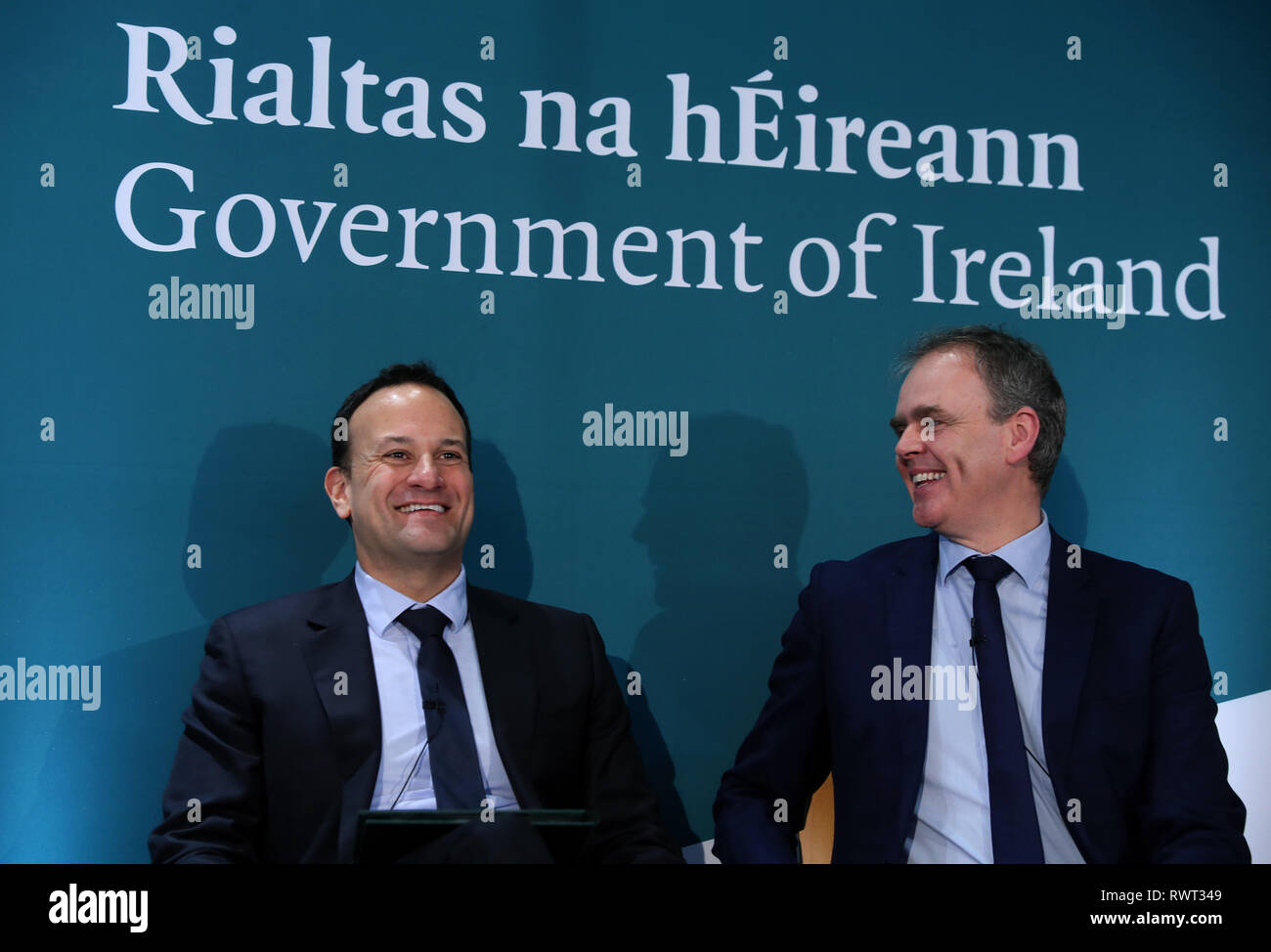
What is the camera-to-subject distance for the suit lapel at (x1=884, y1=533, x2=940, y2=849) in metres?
3.04

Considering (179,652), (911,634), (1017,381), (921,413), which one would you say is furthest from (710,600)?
(179,652)

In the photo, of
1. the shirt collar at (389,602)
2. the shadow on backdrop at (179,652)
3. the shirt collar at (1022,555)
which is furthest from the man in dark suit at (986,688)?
the shadow on backdrop at (179,652)

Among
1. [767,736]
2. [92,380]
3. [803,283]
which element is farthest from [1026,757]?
[92,380]

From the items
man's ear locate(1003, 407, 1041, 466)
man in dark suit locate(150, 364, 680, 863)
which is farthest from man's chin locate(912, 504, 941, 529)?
man in dark suit locate(150, 364, 680, 863)

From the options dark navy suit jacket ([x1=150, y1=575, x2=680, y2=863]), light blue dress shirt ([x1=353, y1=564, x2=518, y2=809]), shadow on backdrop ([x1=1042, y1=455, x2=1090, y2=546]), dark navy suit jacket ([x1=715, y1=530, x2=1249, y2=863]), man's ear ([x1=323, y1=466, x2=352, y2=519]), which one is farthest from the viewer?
shadow on backdrop ([x1=1042, y1=455, x2=1090, y2=546])

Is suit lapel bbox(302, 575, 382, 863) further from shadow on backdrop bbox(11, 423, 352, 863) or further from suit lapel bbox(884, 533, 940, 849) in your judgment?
suit lapel bbox(884, 533, 940, 849)

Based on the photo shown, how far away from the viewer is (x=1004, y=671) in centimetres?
312

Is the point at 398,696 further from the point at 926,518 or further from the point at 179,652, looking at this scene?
the point at 926,518

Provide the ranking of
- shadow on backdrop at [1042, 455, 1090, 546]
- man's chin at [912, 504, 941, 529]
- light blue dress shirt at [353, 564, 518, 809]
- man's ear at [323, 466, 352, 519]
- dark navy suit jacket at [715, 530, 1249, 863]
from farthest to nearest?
shadow on backdrop at [1042, 455, 1090, 546] → man's chin at [912, 504, 941, 529] → man's ear at [323, 466, 352, 519] → dark navy suit jacket at [715, 530, 1249, 863] → light blue dress shirt at [353, 564, 518, 809]

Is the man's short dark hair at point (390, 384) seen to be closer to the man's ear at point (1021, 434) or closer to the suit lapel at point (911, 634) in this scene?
the suit lapel at point (911, 634)

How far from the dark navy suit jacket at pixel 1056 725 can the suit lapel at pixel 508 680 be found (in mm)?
494

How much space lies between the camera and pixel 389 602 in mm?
3033

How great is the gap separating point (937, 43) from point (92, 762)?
2837 mm

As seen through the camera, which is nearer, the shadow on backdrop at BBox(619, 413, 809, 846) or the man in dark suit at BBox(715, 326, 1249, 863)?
the man in dark suit at BBox(715, 326, 1249, 863)
